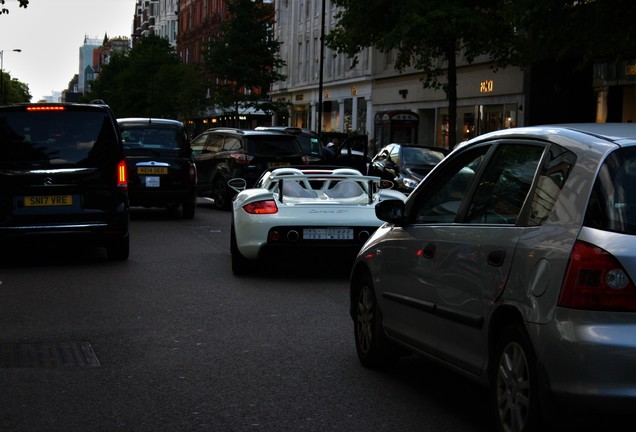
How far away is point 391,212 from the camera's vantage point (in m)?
7.00

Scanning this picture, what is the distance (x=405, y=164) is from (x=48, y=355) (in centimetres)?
2026

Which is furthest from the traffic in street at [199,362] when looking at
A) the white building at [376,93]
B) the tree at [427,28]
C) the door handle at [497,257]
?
the white building at [376,93]

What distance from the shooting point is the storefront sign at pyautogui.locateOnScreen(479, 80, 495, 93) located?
156 ft

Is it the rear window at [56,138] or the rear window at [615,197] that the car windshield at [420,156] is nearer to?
the rear window at [56,138]

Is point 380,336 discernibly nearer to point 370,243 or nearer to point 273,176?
point 370,243

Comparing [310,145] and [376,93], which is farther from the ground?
[376,93]

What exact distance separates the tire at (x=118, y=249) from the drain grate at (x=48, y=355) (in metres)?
5.78

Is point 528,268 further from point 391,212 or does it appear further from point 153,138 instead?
point 153,138

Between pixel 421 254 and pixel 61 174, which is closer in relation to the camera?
pixel 421 254

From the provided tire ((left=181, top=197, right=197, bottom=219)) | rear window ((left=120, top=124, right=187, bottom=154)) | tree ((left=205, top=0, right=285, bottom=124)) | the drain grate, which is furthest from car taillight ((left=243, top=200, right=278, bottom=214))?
tree ((left=205, top=0, right=285, bottom=124))

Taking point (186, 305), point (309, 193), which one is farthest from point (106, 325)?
point (309, 193)

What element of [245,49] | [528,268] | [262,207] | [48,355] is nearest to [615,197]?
[528,268]

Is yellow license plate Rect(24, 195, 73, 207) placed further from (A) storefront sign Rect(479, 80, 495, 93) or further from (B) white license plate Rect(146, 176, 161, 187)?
(A) storefront sign Rect(479, 80, 495, 93)

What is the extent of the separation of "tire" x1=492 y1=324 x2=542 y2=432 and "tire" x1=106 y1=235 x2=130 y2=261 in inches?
366
